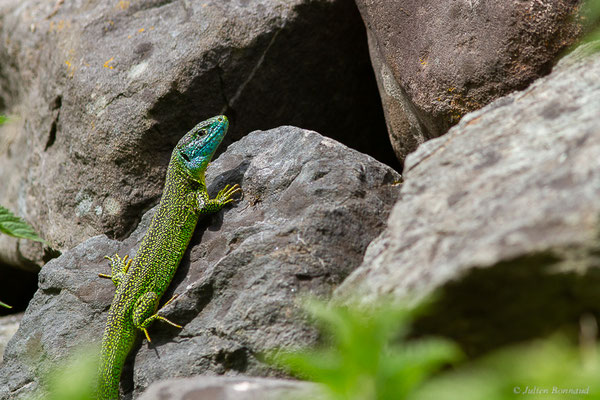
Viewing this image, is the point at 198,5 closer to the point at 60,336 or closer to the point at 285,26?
the point at 285,26

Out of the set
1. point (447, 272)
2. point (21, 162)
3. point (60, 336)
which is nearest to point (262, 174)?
point (60, 336)

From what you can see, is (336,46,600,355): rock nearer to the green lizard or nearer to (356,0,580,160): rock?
(356,0,580,160): rock

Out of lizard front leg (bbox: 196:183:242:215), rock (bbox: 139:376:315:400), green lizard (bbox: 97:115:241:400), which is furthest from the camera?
lizard front leg (bbox: 196:183:242:215)

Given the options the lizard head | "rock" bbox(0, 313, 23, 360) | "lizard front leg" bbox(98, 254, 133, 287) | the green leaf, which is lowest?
"rock" bbox(0, 313, 23, 360)

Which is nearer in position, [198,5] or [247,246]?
[247,246]

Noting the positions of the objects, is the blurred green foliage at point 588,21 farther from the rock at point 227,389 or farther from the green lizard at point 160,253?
the rock at point 227,389

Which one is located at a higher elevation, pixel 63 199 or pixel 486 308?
pixel 63 199

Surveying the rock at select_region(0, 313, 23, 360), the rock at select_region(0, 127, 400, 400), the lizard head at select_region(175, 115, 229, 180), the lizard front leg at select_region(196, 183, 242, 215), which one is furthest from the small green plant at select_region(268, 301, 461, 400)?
the rock at select_region(0, 313, 23, 360)
